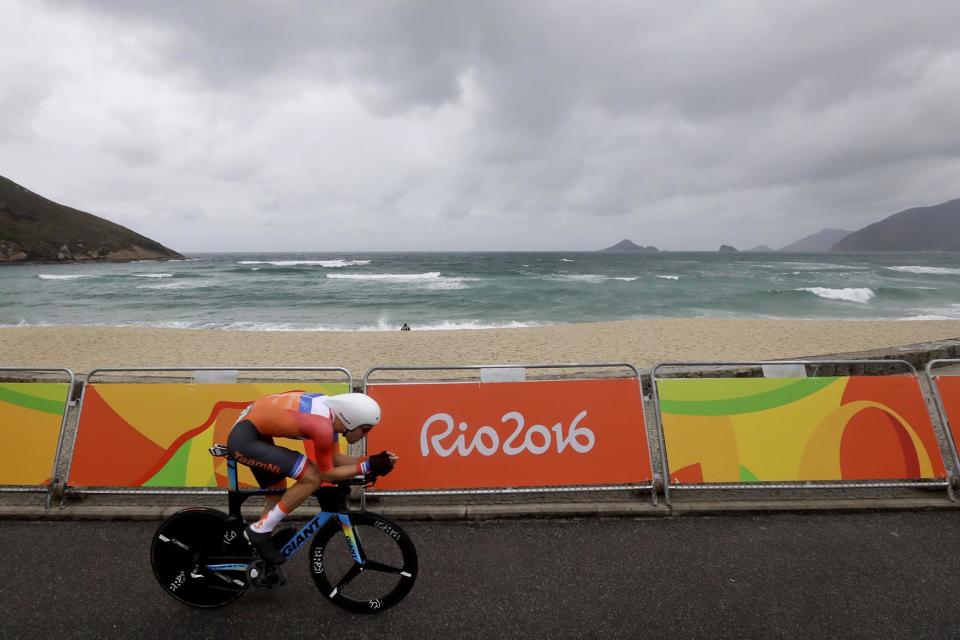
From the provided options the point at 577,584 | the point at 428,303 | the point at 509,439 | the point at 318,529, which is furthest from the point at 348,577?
the point at 428,303

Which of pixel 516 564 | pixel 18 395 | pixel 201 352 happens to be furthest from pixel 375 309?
pixel 516 564

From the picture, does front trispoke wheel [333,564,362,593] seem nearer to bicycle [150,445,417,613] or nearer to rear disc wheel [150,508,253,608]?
bicycle [150,445,417,613]

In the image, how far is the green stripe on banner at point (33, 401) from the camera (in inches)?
180

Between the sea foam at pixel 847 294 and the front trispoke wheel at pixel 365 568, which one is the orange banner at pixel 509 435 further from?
the sea foam at pixel 847 294

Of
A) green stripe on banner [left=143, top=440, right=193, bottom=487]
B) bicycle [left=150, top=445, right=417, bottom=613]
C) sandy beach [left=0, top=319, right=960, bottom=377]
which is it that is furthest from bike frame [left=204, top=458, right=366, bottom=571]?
sandy beach [left=0, top=319, right=960, bottom=377]

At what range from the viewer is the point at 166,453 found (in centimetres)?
453

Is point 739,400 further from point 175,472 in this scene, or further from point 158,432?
point 158,432

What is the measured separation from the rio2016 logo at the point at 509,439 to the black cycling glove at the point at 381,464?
180 centimetres

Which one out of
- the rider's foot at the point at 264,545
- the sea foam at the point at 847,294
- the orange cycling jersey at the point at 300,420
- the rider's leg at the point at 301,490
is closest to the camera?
the orange cycling jersey at the point at 300,420

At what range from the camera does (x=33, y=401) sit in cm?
460

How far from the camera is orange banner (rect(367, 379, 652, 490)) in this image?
178 inches

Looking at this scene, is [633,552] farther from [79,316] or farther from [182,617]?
[79,316]

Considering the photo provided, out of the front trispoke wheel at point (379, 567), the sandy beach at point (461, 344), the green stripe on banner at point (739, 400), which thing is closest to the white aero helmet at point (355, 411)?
the front trispoke wheel at point (379, 567)

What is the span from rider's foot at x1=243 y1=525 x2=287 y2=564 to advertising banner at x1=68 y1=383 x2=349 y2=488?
1702 millimetres
